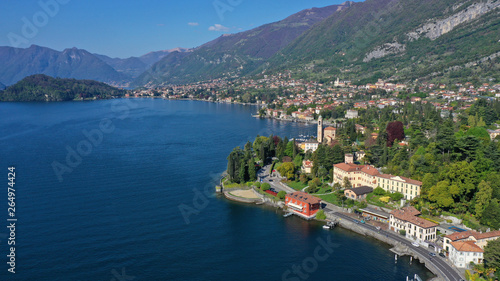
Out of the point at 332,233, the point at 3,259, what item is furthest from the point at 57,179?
the point at 332,233

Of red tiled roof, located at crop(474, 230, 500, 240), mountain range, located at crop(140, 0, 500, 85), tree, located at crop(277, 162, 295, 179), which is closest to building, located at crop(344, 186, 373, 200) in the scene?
tree, located at crop(277, 162, 295, 179)

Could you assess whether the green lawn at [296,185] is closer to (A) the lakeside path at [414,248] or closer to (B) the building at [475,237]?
(A) the lakeside path at [414,248]

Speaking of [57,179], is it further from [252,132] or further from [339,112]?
[339,112]

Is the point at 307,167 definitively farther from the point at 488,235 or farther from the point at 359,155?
the point at 488,235

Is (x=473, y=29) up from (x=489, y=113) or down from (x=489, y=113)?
up

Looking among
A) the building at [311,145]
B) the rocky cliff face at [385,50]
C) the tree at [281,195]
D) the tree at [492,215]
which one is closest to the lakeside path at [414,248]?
the tree at [281,195]

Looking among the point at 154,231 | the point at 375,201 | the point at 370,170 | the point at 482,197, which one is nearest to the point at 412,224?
the point at 482,197
